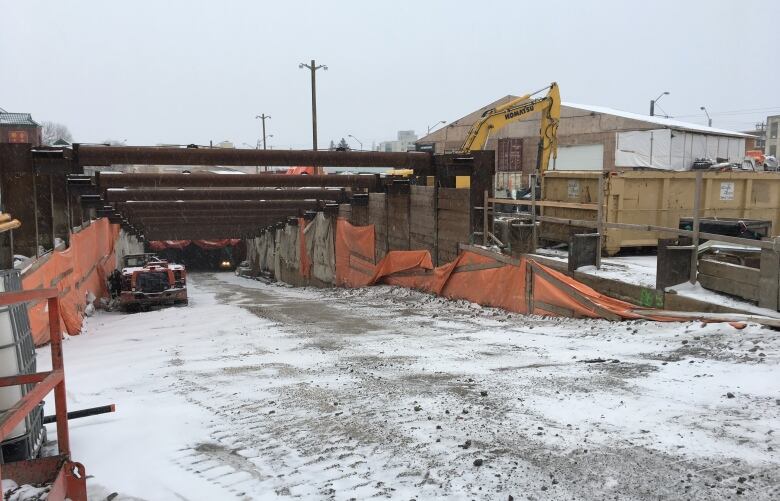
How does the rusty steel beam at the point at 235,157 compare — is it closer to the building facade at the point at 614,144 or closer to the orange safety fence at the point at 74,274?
the orange safety fence at the point at 74,274

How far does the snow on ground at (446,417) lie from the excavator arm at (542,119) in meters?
9.37

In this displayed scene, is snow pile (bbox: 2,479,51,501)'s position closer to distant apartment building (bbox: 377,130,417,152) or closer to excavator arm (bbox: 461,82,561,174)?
excavator arm (bbox: 461,82,561,174)

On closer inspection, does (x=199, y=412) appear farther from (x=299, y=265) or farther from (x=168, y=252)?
(x=168, y=252)

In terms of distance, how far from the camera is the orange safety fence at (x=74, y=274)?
34.4 feet

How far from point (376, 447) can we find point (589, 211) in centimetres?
1076

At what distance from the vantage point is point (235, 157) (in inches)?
596

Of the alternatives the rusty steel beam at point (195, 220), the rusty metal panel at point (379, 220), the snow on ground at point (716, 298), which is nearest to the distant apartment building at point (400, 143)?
the rusty steel beam at point (195, 220)

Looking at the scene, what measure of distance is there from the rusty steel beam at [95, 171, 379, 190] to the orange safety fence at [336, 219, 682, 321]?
2.03m

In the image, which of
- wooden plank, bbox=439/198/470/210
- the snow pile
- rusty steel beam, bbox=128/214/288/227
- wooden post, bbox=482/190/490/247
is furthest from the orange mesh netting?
the snow pile

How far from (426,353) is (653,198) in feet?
28.9

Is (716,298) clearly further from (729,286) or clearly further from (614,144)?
(614,144)

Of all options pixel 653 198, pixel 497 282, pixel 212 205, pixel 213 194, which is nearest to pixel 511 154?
pixel 212 205

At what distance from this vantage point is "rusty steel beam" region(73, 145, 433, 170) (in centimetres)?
1449

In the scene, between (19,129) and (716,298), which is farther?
(19,129)
